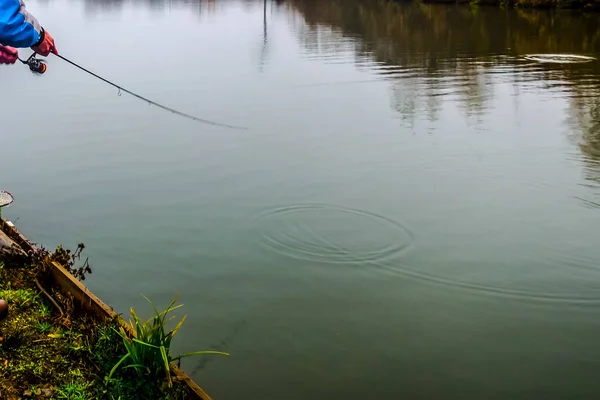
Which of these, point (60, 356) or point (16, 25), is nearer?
point (60, 356)

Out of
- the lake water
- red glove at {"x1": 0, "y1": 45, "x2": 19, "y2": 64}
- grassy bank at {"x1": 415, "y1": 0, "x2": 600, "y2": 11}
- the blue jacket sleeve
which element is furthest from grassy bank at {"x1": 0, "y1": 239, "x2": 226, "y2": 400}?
grassy bank at {"x1": 415, "y1": 0, "x2": 600, "y2": 11}

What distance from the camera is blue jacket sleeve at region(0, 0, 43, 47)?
17.9ft

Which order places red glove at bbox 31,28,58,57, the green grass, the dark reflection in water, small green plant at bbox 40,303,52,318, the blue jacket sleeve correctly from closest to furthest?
the green grass
small green plant at bbox 40,303,52,318
the blue jacket sleeve
red glove at bbox 31,28,58,57
the dark reflection in water

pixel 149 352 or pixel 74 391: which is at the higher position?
pixel 149 352

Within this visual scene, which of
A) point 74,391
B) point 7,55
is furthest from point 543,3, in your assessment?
point 74,391

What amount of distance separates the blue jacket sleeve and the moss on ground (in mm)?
1931

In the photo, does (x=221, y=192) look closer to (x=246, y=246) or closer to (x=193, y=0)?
(x=246, y=246)

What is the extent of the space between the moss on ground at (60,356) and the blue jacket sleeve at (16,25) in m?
1.93

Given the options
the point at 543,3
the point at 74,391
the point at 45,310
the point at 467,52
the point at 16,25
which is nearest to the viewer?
the point at 74,391

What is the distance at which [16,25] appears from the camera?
5.62 meters

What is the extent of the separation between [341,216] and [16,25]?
4.11 meters

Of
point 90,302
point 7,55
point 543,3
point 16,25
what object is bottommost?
point 90,302

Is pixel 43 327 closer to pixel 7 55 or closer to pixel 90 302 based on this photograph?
pixel 90 302

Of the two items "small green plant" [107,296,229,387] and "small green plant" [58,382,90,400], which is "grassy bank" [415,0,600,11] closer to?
"small green plant" [107,296,229,387]
